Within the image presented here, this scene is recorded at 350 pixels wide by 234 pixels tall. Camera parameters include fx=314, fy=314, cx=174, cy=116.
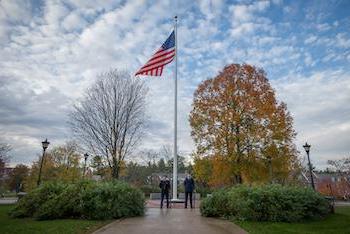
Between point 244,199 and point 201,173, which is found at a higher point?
point 201,173

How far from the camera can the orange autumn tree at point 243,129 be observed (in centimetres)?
2200

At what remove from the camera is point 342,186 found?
154 ft

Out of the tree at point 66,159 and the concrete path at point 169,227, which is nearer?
the concrete path at point 169,227

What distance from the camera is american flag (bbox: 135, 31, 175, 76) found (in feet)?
63.2

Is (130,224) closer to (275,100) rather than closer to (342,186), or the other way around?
(275,100)

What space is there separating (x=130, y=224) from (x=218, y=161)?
12.5m

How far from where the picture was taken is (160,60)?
19875mm

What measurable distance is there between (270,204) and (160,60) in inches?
450

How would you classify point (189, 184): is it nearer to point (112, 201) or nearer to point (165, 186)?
point (165, 186)

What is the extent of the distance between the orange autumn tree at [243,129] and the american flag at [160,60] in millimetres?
5514

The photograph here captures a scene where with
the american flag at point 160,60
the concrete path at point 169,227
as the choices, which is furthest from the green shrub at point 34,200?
the american flag at point 160,60

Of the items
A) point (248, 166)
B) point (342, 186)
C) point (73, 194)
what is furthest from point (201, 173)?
point (342, 186)

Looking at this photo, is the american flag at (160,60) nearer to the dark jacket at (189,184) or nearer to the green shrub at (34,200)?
the dark jacket at (189,184)

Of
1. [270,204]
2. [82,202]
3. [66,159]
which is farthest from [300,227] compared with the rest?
[66,159]
